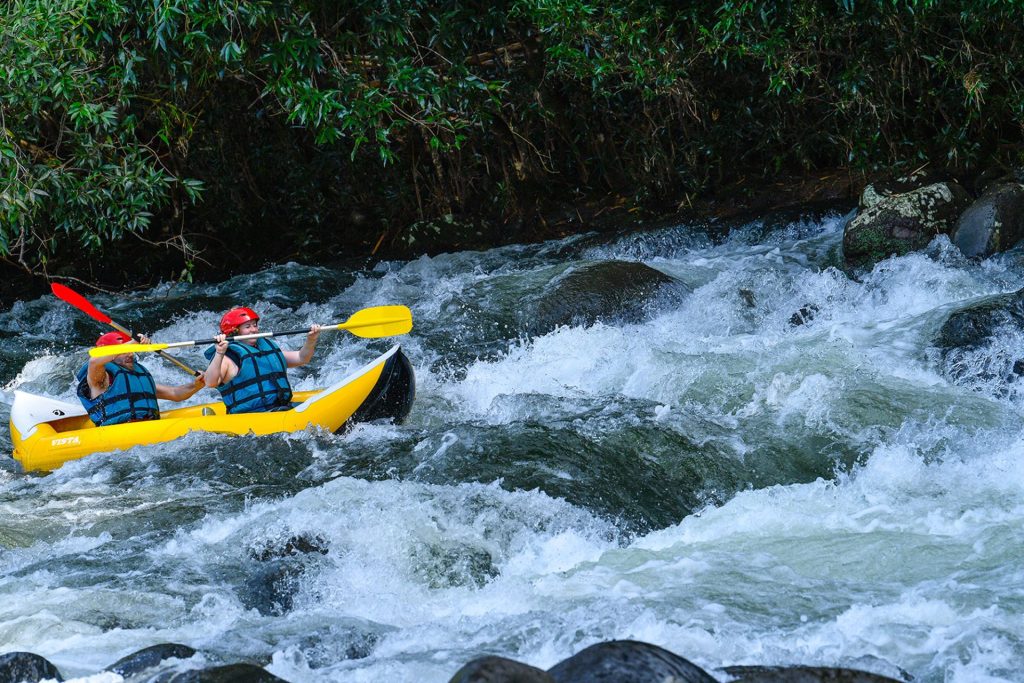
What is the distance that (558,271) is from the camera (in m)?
8.12

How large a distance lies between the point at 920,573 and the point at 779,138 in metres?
6.27

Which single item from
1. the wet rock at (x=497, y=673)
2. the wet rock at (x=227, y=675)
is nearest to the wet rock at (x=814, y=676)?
the wet rock at (x=497, y=673)

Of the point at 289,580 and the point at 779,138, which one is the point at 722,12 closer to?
the point at 779,138

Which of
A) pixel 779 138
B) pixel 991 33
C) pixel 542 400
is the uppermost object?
pixel 991 33

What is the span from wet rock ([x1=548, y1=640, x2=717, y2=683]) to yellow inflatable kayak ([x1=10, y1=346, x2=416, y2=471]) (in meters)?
3.18

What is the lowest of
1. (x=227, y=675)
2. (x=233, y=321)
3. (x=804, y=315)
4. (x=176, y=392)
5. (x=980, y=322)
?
(x=804, y=315)

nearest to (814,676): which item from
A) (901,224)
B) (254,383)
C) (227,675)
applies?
(227,675)

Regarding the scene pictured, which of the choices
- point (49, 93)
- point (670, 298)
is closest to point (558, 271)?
point (670, 298)

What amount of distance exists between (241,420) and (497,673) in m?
3.44

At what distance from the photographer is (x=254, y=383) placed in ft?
20.4

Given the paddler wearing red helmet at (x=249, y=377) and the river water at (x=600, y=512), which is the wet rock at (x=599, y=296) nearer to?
the river water at (x=600, y=512)

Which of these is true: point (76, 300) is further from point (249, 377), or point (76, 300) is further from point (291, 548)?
point (291, 548)

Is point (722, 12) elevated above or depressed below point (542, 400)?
above

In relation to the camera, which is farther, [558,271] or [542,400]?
[558,271]
